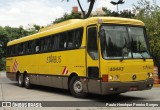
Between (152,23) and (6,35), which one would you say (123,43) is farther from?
(6,35)

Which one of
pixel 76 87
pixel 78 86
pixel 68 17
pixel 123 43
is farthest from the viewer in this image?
pixel 68 17

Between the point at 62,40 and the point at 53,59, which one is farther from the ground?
A: the point at 62,40

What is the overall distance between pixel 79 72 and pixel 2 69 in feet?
166

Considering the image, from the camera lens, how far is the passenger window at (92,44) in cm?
1416

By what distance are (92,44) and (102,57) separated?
3.02ft

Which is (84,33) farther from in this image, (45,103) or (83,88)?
(45,103)

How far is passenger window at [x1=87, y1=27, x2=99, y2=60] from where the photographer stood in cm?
1416

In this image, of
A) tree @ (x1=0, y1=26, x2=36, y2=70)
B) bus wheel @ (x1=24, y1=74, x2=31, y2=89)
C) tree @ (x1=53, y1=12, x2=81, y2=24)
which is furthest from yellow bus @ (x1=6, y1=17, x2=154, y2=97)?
tree @ (x1=53, y1=12, x2=81, y2=24)

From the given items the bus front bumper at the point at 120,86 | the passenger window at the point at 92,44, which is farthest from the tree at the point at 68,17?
the bus front bumper at the point at 120,86

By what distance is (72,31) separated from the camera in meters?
16.1

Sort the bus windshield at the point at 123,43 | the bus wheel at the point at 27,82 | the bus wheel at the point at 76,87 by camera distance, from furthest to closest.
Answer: the bus wheel at the point at 27,82, the bus wheel at the point at 76,87, the bus windshield at the point at 123,43

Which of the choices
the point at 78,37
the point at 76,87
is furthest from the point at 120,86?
the point at 78,37

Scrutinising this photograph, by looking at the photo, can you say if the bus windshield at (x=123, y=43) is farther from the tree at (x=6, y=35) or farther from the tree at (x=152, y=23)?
the tree at (x=6, y=35)

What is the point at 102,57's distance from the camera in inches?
539
